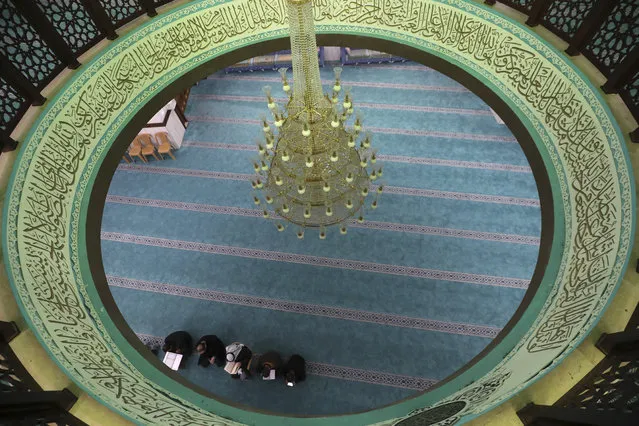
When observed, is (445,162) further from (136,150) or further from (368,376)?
(136,150)

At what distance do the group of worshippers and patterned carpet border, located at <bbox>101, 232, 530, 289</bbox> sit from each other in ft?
4.33

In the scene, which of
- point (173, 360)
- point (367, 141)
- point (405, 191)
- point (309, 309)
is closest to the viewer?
point (367, 141)

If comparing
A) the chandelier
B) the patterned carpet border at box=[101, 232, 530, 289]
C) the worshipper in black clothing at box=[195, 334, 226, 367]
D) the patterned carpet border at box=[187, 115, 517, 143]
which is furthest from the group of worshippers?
the patterned carpet border at box=[187, 115, 517, 143]

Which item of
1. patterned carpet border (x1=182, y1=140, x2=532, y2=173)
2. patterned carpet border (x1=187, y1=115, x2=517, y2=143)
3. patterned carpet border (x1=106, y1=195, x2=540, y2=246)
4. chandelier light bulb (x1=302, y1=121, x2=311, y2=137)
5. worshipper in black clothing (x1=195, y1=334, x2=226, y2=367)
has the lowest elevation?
worshipper in black clothing (x1=195, y1=334, x2=226, y2=367)

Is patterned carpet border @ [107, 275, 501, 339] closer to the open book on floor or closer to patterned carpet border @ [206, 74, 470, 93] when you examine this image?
the open book on floor

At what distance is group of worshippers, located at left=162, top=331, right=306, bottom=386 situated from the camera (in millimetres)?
4637

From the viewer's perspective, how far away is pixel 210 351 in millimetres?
4793

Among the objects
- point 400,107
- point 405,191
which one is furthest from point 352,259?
point 400,107

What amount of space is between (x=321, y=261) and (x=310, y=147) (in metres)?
2.56

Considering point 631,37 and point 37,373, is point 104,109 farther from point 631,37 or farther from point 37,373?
point 631,37

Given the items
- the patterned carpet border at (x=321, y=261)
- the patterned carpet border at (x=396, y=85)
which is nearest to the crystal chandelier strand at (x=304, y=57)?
the patterned carpet border at (x=321, y=261)

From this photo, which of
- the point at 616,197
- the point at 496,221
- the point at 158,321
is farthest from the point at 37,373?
the point at 496,221

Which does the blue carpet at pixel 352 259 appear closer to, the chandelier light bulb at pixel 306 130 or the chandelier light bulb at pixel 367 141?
the chandelier light bulb at pixel 367 141

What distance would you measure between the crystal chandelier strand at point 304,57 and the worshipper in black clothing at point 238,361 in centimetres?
293
